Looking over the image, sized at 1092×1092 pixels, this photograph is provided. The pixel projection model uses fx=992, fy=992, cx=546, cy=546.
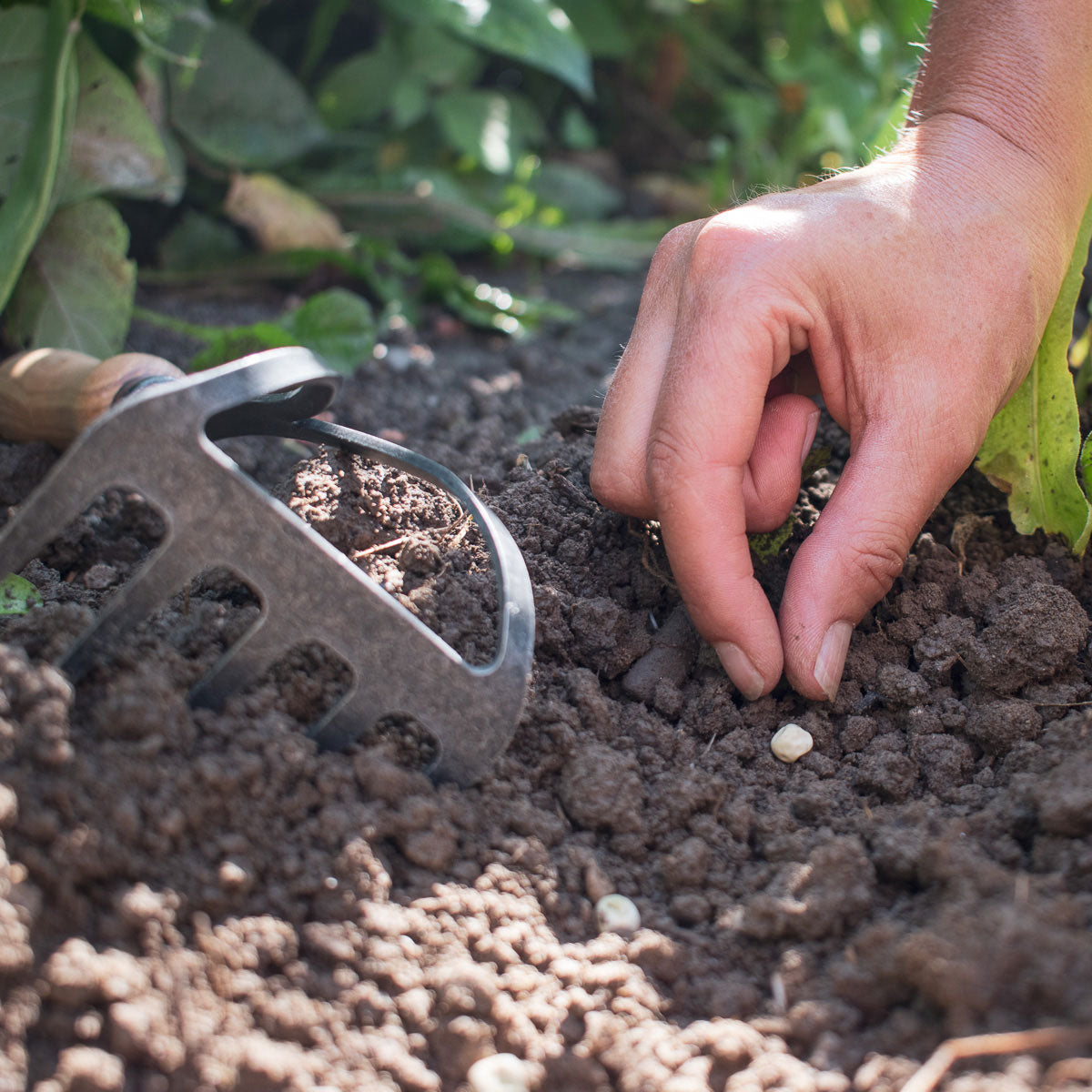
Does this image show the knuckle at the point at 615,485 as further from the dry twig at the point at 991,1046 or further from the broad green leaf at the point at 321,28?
the broad green leaf at the point at 321,28

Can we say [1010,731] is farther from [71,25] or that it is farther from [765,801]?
[71,25]

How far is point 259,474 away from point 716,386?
36.4 inches

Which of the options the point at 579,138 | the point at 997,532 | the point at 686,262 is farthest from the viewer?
the point at 579,138

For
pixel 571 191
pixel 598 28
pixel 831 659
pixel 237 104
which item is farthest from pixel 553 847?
pixel 598 28

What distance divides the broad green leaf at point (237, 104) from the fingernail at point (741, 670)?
212cm

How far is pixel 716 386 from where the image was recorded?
127 cm

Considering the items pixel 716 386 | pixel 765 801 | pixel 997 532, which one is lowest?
pixel 765 801

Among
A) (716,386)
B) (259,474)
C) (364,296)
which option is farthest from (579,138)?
(716,386)

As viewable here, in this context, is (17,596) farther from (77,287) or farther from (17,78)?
(17,78)

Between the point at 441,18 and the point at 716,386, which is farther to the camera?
the point at 441,18

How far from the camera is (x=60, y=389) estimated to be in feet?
5.13

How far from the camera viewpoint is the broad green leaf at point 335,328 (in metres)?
2.26

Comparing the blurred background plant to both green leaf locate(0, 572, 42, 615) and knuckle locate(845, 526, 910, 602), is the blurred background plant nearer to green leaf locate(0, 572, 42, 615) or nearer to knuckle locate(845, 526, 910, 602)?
green leaf locate(0, 572, 42, 615)

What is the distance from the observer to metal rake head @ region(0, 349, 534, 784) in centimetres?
103
